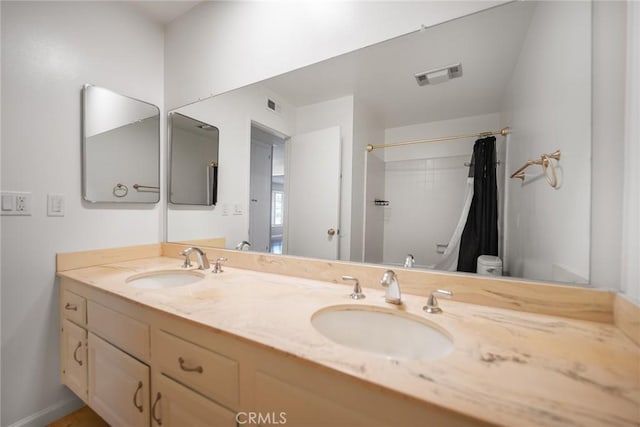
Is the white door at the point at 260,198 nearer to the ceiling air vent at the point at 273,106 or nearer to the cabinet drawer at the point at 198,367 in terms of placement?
the ceiling air vent at the point at 273,106

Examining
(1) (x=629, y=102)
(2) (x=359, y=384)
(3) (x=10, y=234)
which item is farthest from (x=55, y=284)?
(1) (x=629, y=102)

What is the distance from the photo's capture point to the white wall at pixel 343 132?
1213 millimetres

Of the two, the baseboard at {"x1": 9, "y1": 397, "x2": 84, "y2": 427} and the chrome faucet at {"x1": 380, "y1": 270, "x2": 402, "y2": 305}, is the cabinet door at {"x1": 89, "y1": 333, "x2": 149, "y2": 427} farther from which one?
the chrome faucet at {"x1": 380, "y1": 270, "x2": 402, "y2": 305}

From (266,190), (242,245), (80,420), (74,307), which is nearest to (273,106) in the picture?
(266,190)

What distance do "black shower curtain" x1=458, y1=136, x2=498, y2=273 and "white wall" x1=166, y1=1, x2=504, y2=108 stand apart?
0.51 m

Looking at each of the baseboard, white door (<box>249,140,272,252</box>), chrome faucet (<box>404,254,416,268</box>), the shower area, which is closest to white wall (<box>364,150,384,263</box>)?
the shower area

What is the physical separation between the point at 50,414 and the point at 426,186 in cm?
219

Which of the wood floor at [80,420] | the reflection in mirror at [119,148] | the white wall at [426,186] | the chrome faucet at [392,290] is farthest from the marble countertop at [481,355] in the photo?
the wood floor at [80,420]

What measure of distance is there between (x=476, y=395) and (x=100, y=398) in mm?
1508

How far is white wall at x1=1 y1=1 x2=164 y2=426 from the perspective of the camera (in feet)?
3.88

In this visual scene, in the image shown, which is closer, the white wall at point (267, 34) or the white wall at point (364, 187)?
the white wall at point (267, 34)

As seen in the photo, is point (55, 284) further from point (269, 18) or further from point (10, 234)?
point (269, 18)

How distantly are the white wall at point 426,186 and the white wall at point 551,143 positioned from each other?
8cm

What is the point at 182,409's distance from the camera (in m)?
0.79
